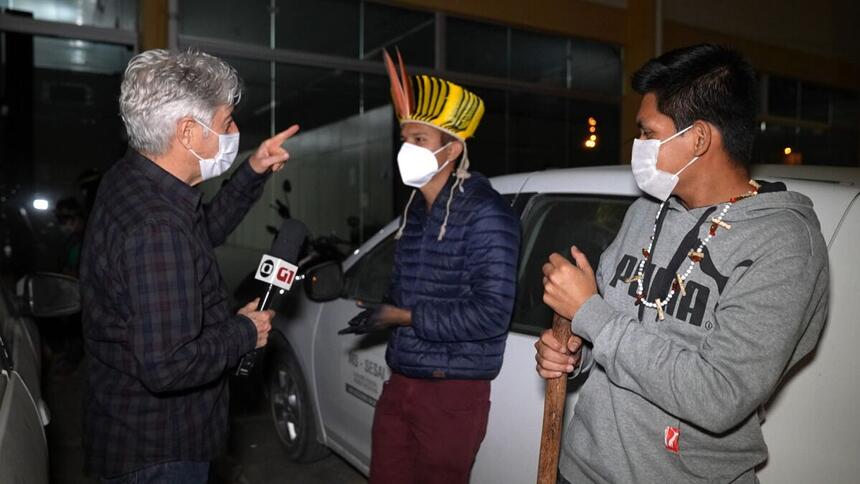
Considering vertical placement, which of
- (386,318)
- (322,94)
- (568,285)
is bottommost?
(386,318)

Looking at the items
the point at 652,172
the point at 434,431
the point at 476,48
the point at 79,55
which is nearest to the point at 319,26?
the point at 476,48

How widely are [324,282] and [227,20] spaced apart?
6146 millimetres

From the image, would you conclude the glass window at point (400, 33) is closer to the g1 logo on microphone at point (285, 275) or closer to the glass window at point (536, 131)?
the glass window at point (536, 131)

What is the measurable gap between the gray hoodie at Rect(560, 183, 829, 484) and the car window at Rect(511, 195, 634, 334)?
2.86 ft

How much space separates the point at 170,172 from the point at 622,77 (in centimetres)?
1052

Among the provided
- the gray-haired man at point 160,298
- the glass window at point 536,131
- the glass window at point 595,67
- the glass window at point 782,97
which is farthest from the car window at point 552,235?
the glass window at point 782,97

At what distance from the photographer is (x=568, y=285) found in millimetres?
1565

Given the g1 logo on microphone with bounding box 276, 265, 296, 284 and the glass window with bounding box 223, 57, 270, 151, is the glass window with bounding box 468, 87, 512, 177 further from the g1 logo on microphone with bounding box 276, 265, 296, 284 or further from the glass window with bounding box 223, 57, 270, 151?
the g1 logo on microphone with bounding box 276, 265, 296, 284

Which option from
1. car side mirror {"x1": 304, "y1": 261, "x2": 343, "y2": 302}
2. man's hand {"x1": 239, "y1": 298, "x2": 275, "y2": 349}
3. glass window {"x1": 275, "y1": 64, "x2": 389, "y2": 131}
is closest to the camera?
man's hand {"x1": 239, "y1": 298, "x2": 275, "y2": 349}

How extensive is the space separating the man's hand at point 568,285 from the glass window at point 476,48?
8.59m

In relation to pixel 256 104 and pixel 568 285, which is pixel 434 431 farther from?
pixel 256 104

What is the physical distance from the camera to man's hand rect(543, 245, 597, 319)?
5.11ft

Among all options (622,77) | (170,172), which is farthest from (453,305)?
(622,77)

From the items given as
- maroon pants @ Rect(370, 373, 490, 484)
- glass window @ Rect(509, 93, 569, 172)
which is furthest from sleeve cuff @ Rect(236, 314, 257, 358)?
glass window @ Rect(509, 93, 569, 172)
